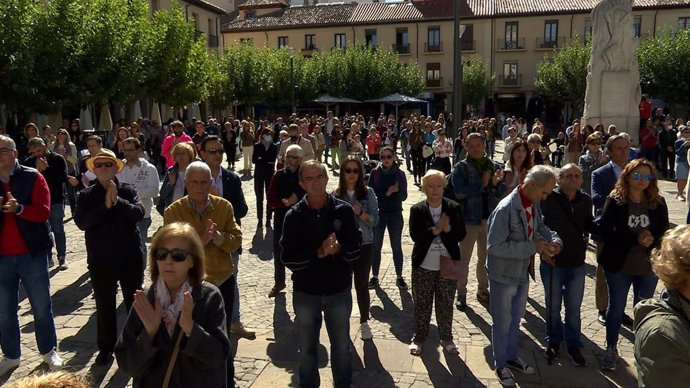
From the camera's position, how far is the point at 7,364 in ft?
15.9

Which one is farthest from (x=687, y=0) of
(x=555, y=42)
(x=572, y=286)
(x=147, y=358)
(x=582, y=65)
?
(x=147, y=358)

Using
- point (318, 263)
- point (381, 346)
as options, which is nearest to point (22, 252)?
point (318, 263)

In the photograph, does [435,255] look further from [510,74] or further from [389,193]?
[510,74]

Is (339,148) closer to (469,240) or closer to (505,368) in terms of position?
(469,240)

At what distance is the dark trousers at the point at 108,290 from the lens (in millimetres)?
4953

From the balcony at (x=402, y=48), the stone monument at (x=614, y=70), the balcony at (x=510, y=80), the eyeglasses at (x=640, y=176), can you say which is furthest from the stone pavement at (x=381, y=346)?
the balcony at (x=402, y=48)

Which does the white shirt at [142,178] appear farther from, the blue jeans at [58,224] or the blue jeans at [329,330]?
the blue jeans at [329,330]

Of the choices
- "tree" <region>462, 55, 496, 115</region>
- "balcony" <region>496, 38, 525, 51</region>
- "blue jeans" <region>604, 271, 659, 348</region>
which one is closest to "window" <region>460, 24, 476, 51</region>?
"balcony" <region>496, 38, 525, 51</region>

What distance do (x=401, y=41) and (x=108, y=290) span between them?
160ft

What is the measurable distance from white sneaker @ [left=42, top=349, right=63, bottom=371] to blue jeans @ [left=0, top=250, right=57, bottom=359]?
0.04m

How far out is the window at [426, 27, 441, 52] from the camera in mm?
50094

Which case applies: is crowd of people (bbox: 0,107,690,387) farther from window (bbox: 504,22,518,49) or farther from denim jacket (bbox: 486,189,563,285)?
window (bbox: 504,22,518,49)

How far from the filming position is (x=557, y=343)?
16.8ft

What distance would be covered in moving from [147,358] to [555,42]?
50.2 metres
